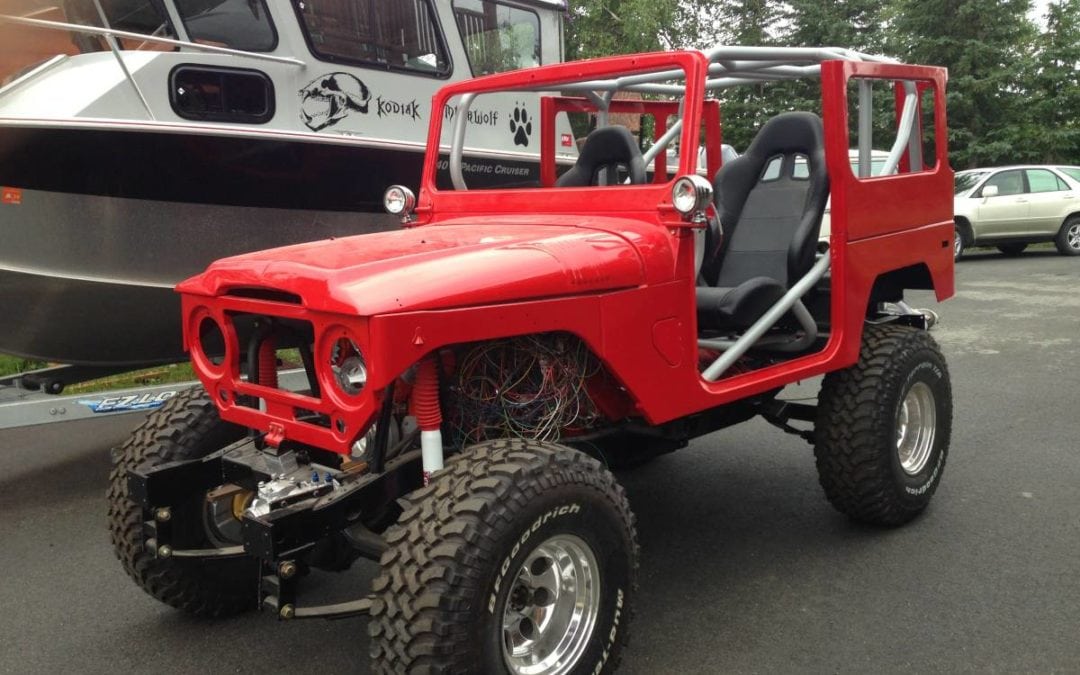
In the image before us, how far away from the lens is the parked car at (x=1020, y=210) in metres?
16.0

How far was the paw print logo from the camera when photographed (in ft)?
23.5

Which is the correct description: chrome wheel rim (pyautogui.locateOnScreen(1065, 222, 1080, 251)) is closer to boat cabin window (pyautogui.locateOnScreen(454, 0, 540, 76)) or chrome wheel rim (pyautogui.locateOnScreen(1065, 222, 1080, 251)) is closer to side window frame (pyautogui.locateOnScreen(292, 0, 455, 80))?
boat cabin window (pyautogui.locateOnScreen(454, 0, 540, 76))

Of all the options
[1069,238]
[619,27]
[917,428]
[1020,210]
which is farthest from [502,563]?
[619,27]

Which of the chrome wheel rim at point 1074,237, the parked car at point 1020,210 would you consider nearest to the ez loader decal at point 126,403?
the parked car at point 1020,210

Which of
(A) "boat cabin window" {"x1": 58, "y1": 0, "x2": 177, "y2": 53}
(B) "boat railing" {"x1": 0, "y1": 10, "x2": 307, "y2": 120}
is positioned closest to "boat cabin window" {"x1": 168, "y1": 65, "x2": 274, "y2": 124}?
(B) "boat railing" {"x1": 0, "y1": 10, "x2": 307, "y2": 120}

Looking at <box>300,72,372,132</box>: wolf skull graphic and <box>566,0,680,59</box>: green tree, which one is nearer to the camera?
<box>300,72,372,132</box>: wolf skull graphic

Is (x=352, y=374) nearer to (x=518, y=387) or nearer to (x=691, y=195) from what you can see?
(x=518, y=387)

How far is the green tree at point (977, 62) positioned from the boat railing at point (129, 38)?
66.2 feet

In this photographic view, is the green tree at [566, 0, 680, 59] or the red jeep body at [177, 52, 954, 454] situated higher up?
the green tree at [566, 0, 680, 59]

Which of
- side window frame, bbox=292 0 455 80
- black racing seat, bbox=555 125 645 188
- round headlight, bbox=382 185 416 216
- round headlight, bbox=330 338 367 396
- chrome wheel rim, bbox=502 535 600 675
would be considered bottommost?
chrome wheel rim, bbox=502 535 600 675

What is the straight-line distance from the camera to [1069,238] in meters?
16.4

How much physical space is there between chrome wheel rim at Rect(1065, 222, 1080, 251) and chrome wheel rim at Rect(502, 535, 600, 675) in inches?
640

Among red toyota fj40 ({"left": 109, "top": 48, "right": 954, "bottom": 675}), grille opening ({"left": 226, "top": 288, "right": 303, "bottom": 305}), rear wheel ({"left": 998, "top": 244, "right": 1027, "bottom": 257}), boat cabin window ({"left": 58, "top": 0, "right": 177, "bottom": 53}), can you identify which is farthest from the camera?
rear wheel ({"left": 998, "top": 244, "right": 1027, "bottom": 257})

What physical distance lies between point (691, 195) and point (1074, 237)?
15728 millimetres
